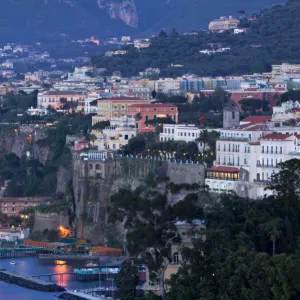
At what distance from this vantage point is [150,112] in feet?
237

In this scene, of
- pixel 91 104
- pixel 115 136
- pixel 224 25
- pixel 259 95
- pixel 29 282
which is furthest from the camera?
pixel 224 25

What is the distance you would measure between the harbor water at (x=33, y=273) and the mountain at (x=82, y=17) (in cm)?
9990

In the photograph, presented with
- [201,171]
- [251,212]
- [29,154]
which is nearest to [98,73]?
[29,154]

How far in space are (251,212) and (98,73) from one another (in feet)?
182

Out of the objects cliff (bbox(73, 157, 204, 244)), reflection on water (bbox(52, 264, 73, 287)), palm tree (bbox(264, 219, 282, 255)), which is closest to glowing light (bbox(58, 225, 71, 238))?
cliff (bbox(73, 157, 204, 244))

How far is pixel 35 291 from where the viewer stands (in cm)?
5509

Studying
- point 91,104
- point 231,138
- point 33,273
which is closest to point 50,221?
point 33,273

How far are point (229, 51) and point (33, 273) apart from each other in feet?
149

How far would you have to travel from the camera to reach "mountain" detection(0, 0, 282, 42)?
6580 inches

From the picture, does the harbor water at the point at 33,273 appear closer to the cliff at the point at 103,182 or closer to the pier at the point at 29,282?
the pier at the point at 29,282

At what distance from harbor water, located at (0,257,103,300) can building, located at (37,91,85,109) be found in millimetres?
26364

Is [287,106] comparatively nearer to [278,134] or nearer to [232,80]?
[278,134]

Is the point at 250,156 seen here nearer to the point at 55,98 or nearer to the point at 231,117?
the point at 231,117

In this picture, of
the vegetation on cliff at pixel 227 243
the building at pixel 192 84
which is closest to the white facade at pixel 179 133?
the vegetation on cliff at pixel 227 243
